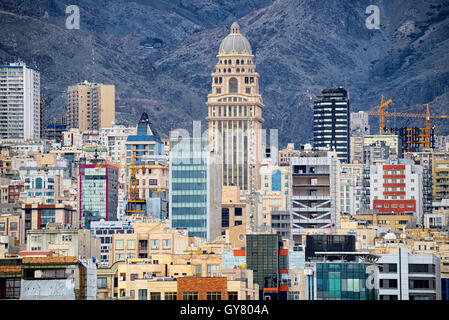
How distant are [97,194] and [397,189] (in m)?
52.7

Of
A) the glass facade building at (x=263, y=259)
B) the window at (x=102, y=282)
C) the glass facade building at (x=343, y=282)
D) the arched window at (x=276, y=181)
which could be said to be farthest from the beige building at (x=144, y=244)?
the arched window at (x=276, y=181)

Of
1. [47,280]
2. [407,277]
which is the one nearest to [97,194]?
[407,277]

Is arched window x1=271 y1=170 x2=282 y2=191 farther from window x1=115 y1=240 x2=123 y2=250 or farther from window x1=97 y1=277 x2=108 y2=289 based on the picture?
window x1=97 y1=277 x2=108 y2=289

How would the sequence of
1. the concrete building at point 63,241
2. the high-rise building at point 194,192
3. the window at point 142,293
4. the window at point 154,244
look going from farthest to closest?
the high-rise building at point 194,192 < the window at point 154,244 < the concrete building at point 63,241 < the window at point 142,293

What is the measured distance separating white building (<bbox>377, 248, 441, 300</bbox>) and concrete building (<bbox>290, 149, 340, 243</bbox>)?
70.7 meters

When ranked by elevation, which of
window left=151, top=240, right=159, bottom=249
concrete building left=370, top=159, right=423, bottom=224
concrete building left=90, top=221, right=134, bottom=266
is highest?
concrete building left=370, top=159, right=423, bottom=224

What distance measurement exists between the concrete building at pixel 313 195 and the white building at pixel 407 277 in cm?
7070

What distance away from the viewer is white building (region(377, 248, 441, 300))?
7119 cm

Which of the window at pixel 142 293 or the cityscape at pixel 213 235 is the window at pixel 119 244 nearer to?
the cityscape at pixel 213 235

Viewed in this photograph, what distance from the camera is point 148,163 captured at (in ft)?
616

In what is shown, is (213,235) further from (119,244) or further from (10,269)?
(10,269)

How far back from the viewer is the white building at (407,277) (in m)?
71.2

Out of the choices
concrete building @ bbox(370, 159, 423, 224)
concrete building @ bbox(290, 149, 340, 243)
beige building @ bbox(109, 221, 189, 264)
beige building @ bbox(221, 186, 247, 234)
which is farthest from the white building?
concrete building @ bbox(370, 159, 423, 224)
